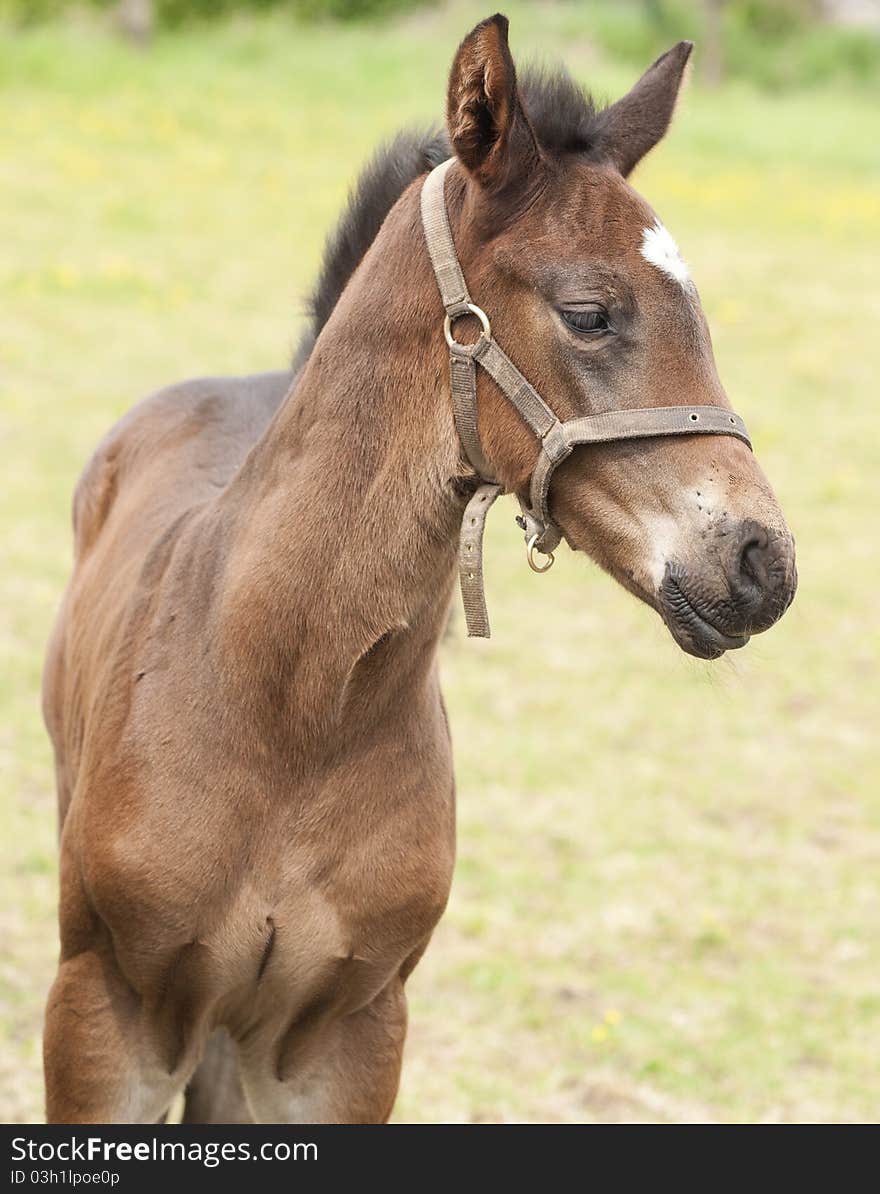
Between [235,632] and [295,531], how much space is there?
0.22 meters

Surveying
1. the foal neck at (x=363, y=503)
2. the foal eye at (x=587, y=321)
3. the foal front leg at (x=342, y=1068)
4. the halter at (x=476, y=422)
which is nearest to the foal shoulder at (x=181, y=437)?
the foal neck at (x=363, y=503)

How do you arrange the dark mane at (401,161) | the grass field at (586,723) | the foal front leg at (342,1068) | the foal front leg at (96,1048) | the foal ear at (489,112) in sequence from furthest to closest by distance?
the grass field at (586,723) → the foal front leg at (342,1068) → the foal front leg at (96,1048) → the dark mane at (401,161) → the foal ear at (489,112)

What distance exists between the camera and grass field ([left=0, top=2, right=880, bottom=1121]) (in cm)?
459

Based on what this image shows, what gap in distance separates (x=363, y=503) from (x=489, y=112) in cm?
66

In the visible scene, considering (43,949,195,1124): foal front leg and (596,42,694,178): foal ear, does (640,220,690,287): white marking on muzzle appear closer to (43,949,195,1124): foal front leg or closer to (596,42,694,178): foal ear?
(596,42,694,178): foal ear

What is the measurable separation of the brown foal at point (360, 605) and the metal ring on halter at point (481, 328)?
0.12 ft

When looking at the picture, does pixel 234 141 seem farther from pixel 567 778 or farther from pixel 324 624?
pixel 324 624

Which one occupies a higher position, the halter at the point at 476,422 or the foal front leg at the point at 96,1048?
the halter at the point at 476,422

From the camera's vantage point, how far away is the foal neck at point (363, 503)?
8.32ft

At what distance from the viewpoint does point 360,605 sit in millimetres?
2615

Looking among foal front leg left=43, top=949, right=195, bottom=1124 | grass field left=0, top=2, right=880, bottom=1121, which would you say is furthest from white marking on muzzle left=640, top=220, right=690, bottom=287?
foal front leg left=43, top=949, right=195, bottom=1124

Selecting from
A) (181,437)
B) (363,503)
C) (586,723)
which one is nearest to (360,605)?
(363,503)

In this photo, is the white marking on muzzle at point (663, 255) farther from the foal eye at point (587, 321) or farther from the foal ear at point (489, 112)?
the foal ear at point (489, 112)

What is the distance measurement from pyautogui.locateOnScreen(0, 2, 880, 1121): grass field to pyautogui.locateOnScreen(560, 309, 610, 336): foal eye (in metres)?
0.57
